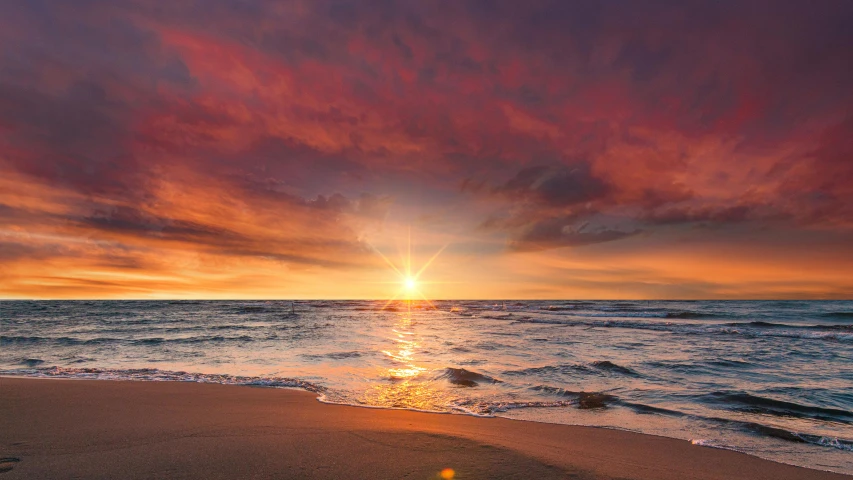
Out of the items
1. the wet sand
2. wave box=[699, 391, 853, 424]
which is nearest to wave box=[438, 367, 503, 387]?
the wet sand

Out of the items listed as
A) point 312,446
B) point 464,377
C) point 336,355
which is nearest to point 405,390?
point 464,377

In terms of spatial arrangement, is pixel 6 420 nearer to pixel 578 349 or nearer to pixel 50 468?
pixel 50 468

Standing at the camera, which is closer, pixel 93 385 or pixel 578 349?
pixel 93 385

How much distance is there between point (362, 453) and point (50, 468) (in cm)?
339

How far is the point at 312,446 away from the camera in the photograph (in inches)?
216

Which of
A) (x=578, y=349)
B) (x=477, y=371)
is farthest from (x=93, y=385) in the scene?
(x=578, y=349)

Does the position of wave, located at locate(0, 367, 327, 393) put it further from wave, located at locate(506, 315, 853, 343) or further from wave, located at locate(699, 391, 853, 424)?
wave, located at locate(506, 315, 853, 343)

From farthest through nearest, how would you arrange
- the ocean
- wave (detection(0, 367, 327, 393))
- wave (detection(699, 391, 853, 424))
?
wave (detection(0, 367, 327, 393)), wave (detection(699, 391, 853, 424)), the ocean

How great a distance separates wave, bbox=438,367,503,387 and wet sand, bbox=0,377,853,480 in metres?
4.07

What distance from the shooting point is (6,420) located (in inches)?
263

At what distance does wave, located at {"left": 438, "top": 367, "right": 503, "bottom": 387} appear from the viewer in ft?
40.0

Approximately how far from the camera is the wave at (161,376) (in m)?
11.6

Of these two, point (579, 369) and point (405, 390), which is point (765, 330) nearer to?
point (579, 369)

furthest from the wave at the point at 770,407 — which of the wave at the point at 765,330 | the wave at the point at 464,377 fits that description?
the wave at the point at 765,330
